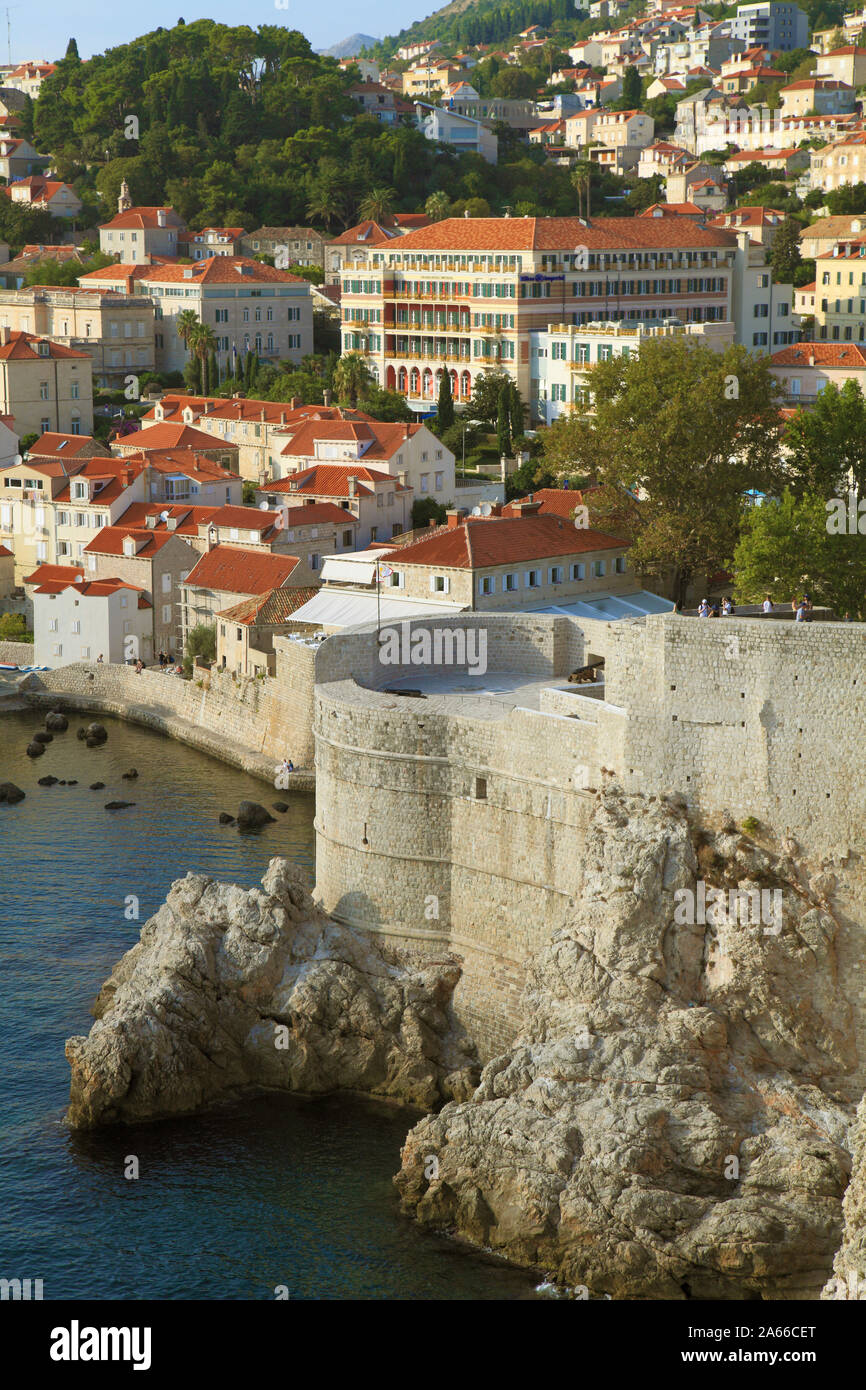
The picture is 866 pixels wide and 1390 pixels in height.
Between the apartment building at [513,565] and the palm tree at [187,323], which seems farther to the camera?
the palm tree at [187,323]

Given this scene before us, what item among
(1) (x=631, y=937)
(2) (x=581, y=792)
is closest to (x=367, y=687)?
(2) (x=581, y=792)

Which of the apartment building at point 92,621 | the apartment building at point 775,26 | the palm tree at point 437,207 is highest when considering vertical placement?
the apartment building at point 775,26

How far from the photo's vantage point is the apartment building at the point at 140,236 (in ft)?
318

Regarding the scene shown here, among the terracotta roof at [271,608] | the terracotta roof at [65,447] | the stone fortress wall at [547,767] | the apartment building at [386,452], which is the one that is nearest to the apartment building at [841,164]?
the apartment building at [386,452]

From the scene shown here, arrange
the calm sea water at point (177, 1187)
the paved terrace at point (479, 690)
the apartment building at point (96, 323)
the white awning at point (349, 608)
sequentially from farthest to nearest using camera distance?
the apartment building at point (96, 323) → the white awning at point (349, 608) → the paved terrace at point (479, 690) → the calm sea water at point (177, 1187)

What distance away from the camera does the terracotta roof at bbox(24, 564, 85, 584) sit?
5527cm

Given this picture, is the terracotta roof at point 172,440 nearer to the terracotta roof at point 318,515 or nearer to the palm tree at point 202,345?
the terracotta roof at point 318,515

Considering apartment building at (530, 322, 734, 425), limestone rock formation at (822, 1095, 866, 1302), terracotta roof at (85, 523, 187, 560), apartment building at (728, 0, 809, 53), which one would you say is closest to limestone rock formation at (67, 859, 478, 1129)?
limestone rock formation at (822, 1095, 866, 1302)

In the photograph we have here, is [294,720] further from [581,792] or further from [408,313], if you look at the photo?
[408,313]

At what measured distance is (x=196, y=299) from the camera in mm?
83812

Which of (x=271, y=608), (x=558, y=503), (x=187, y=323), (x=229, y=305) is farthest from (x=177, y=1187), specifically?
(x=229, y=305)

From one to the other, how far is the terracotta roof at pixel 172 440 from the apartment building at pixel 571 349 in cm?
1259

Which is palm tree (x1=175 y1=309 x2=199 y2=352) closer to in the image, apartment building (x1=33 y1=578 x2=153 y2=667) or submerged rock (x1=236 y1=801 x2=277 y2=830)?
apartment building (x1=33 y1=578 x2=153 y2=667)

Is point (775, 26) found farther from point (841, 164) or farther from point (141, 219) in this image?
point (141, 219)
